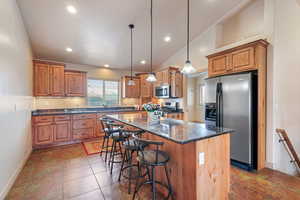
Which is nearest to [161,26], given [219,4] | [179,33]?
[179,33]

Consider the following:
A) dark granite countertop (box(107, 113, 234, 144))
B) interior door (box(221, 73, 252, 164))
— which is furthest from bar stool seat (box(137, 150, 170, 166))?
interior door (box(221, 73, 252, 164))

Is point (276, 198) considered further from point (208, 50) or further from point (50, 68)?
point (50, 68)

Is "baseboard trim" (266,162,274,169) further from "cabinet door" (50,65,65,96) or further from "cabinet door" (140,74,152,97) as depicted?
"cabinet door" (50,65,65,96)

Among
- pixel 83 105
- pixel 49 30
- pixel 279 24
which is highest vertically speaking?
pixel 49 30

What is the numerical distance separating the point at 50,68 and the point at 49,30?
1260 millimetres

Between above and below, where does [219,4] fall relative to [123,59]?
above

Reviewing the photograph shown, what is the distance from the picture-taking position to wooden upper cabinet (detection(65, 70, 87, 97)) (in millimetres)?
4719

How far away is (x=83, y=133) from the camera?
4547 millimetres

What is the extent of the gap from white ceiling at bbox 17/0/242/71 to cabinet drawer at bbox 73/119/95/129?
208cm

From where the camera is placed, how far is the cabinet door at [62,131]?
13.6 ft

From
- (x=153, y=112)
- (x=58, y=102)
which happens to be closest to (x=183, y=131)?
(x=153, y=112)

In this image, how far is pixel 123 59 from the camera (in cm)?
524

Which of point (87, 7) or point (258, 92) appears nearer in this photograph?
point (258, 92)

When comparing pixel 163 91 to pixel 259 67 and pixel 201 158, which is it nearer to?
pixel 259 67
